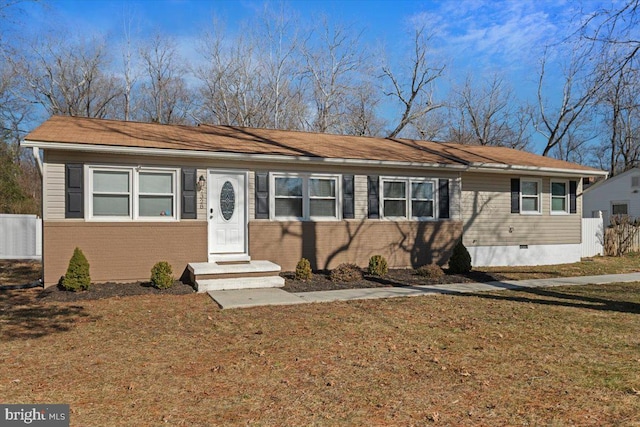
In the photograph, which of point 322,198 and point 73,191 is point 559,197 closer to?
point 322,198

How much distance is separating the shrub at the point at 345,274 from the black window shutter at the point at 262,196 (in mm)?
2159

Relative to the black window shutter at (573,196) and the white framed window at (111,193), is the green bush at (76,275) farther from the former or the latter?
the black window shutter at (573,196)

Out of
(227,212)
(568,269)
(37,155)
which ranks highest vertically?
(37,155)

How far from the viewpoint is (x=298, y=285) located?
997 centimetres

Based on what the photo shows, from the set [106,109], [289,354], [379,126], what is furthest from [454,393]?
[106,109]

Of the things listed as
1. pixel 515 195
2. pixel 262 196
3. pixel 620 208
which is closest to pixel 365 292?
pixel 262 196

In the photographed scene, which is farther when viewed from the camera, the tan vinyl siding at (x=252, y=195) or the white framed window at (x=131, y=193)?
the tan vinyl siding at (x=252, y=195)

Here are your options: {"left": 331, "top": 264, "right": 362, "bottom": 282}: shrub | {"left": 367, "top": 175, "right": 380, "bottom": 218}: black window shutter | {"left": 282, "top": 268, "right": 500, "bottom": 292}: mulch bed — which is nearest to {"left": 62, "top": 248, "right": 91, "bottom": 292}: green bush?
{"left": 282, "top": 268, "right": 500, "bottom": 292}: mulch bed

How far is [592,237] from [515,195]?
527cm

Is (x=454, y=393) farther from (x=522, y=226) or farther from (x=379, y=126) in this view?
(x=379, y=126)

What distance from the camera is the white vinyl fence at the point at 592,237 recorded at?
16.9 meters

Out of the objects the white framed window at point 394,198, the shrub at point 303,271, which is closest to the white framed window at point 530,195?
the white framed window at point 394,198

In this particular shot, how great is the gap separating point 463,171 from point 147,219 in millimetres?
8904

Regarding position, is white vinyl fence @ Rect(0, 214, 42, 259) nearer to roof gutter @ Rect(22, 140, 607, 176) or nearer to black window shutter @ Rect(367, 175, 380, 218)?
roof gutter @ Rect(22, 140, 607, 176)
